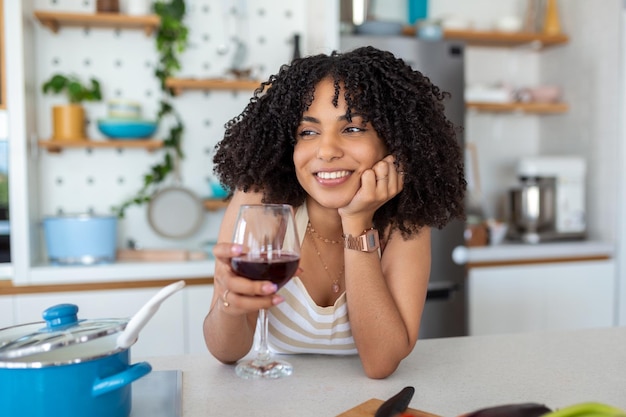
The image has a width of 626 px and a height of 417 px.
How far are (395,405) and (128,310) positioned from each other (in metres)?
1.86

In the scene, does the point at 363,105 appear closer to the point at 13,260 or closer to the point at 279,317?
the point at 279,317

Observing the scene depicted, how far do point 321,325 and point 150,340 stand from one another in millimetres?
1486

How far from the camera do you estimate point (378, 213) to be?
4.51 feet

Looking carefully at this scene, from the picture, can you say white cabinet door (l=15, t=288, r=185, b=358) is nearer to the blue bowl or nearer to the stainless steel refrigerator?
the blue bowl

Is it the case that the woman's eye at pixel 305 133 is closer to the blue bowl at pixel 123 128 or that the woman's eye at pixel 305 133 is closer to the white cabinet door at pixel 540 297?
the blue bowl at pixel 123 128

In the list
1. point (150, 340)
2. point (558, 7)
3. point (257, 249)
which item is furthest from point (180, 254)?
point (558, 7)

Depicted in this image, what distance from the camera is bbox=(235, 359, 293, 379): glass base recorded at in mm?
1037

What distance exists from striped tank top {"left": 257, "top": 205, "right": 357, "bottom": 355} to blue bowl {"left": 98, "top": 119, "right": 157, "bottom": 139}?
171 cm

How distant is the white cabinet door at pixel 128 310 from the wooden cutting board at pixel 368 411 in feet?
5.51

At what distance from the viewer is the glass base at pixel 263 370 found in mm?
1037

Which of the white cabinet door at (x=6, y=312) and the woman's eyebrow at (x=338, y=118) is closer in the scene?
the woman's eyebrow at (x=338, y=118)

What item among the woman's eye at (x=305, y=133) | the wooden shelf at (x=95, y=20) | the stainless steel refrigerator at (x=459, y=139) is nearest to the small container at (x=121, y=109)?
the wooden shelf at (x=95, y=20)

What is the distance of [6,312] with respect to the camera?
2375 millimetres

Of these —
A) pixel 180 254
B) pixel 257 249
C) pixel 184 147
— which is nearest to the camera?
pixel 257 249
